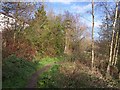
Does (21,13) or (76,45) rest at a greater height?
(21,13)

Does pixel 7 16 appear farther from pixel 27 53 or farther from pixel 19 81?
pixel 19 81

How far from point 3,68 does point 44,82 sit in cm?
251

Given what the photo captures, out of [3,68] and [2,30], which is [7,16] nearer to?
[2,30]

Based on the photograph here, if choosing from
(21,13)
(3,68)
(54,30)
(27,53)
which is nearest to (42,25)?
(54,30)

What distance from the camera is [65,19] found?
3766 cm

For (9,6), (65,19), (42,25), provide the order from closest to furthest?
(9,6) → (42,25) → (65,19)

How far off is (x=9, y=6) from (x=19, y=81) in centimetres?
1181

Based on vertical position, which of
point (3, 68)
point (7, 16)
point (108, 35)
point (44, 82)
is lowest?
point (44, 82)

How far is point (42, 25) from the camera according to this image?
2928 cm

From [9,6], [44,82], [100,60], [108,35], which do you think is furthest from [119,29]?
[44,82]

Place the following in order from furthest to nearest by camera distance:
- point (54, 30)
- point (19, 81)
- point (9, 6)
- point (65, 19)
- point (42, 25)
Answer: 1. point (65, 19)
2. point (54, 30)
3. point (42, 25)
4. point (9, 6)
5. point (19, 81)

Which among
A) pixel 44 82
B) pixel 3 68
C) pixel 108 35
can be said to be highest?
pixel 108 35

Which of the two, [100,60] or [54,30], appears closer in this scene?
[100,60]

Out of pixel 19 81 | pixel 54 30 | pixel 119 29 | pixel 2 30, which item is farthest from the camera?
pixel 54 30
